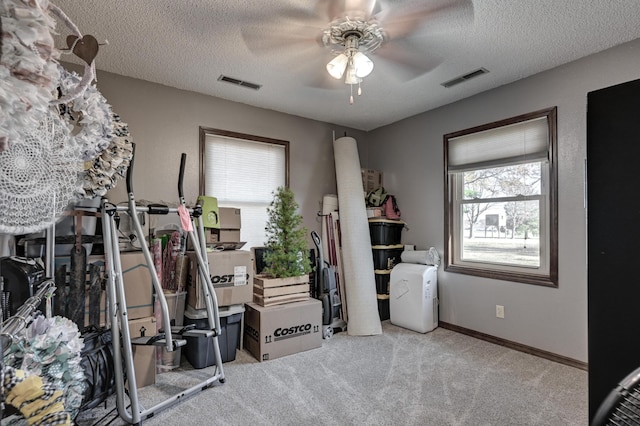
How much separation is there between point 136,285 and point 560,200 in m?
3.53

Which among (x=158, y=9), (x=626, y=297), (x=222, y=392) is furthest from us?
(x=222, y=392)

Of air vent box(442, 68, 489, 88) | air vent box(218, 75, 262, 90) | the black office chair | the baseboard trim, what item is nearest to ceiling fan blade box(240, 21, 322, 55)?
air vent box(218, 75, 262, 90)

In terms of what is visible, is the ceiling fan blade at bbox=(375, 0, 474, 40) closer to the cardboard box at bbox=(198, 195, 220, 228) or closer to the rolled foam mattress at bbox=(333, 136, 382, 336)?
the rolled foam mattress at bbox=(333, 136, 382, 336)

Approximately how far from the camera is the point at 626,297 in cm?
103

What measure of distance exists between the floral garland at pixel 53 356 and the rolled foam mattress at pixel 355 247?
9.00 ft

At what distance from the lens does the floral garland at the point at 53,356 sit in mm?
972

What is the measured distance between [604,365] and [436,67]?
8.20 feet

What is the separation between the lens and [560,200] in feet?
9.22

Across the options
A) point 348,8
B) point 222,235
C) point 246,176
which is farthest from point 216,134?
point 348,8

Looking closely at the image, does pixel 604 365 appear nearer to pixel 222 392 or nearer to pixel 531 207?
pixel 222 392

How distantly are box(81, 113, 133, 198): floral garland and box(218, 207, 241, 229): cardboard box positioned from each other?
4.97ft

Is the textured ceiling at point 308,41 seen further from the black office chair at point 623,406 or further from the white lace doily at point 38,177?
the black office chair at point 623,406

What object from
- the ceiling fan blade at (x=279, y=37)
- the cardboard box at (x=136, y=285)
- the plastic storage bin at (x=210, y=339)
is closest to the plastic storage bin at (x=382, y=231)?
the plastic storage bin at (x=210, y=339)

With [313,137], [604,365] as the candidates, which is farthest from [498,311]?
[313,137]
